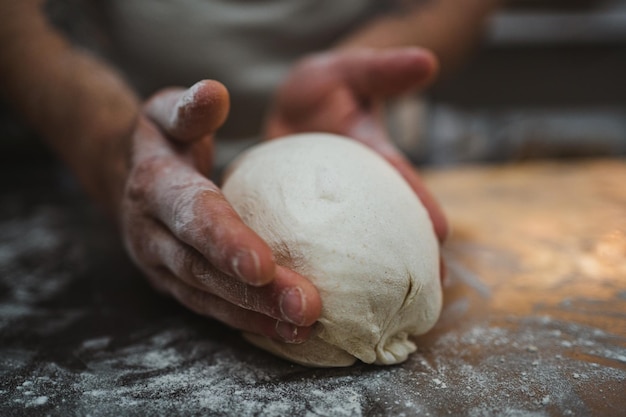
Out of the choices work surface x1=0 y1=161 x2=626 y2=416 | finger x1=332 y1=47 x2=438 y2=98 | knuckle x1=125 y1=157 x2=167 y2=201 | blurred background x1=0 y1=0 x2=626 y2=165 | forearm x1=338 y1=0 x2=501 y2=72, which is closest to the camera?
work surface x1=0 y1=161 x2=626 y2=416

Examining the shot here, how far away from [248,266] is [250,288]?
113 mm

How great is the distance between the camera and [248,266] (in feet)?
2.77

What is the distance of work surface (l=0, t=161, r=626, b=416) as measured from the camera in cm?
94

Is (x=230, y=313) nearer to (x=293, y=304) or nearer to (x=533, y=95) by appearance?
(x=293, y=304)

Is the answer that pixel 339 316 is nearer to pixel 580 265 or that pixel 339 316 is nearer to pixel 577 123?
pixel 580 265

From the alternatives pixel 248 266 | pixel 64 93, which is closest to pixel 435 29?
pixel 64 93

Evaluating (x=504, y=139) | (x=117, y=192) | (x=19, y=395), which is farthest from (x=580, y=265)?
(x=504, y=139)

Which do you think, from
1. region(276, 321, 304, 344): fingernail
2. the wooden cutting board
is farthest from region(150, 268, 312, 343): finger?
the wooden cutting board

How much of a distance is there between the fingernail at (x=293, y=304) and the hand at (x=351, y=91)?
589 millimetres

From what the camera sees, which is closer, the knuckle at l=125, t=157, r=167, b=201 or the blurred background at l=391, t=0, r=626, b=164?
the knuckle at l=125, t=157, r=167, b=201

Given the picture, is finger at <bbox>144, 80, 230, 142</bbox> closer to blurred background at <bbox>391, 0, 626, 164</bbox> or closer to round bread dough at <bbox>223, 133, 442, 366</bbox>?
round bread dough at <bbox>223, 133, 442, 366</bbox>

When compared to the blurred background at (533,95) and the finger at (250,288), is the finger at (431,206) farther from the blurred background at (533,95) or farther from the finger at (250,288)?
the blurred background at (533,95)

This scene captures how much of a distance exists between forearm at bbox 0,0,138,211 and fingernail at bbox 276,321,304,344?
0.70m

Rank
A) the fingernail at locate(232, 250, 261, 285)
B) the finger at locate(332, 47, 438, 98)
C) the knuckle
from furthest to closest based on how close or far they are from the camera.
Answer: the finger at locate(332, 47, 438, 98) → the knuckle → the fingernail at locate(232, 250, 261, 285)
